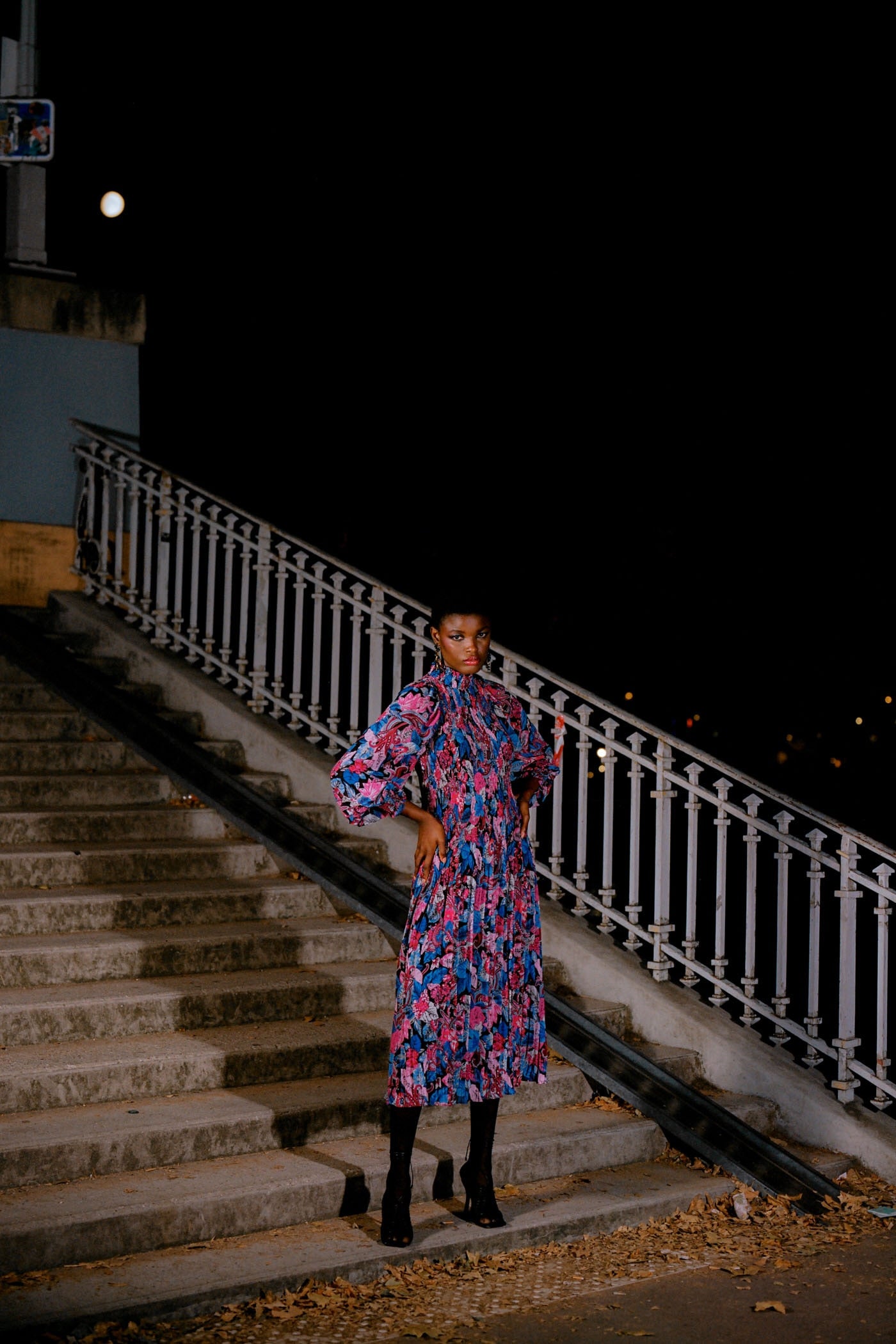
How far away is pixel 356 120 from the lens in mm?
19906

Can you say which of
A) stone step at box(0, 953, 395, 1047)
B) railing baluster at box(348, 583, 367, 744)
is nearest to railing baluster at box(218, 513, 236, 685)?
railing baluster at box(348, 583, 367, 744)

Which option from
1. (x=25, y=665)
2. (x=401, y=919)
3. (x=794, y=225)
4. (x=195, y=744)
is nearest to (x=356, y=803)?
(x=401, y=919)

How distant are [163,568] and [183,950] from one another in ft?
11.2

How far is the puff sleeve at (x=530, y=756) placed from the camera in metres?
A: 5.04

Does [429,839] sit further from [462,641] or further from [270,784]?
[270,784]

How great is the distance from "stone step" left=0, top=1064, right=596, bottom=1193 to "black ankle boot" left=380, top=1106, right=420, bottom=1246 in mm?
339

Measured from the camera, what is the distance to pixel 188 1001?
572 cm

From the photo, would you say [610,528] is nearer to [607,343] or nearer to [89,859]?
[607,343]

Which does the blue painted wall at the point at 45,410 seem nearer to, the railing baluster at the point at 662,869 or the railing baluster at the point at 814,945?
the railing baluster at the point at 662,869

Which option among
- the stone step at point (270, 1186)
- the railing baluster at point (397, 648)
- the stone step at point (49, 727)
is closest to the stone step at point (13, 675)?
the stone step at point (49, 727)

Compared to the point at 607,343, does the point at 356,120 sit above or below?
above

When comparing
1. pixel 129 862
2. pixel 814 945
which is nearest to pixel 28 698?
pixel 129 862

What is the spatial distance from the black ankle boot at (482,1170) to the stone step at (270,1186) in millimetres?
272

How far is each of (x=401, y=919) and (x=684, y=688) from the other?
1404cm
